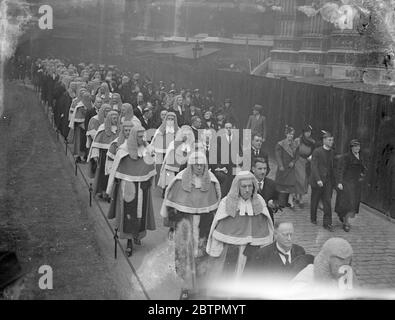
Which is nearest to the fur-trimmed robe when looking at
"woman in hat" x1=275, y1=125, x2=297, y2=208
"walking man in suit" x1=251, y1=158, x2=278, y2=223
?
"walking man in suit" x1=251, y1=158, x2=278, y2=223

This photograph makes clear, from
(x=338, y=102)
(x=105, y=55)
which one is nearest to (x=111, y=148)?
(x=338, y=102)

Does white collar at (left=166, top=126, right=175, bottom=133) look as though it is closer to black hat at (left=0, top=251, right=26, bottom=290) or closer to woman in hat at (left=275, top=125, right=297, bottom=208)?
woman in hat at (left=275, top=125, right=297, bottom=208)

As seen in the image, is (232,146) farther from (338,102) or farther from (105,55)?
(105,55)

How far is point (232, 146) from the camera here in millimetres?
10086

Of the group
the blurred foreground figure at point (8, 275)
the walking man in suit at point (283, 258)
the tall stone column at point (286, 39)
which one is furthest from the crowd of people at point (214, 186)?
the tall stone column at point (286, 39)

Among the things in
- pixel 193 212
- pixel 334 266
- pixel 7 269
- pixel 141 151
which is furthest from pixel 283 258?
pixel 141 151

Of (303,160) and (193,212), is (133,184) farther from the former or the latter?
(303,160)

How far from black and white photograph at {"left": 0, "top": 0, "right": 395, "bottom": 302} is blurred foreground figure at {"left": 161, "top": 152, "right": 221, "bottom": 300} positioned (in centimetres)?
2

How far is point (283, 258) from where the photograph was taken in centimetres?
521

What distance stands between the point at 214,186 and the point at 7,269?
2.71 meters

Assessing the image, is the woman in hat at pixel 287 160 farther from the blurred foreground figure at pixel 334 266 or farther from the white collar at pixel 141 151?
the blurred foreground figure at pixel 334 266

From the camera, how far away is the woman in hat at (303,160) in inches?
439
